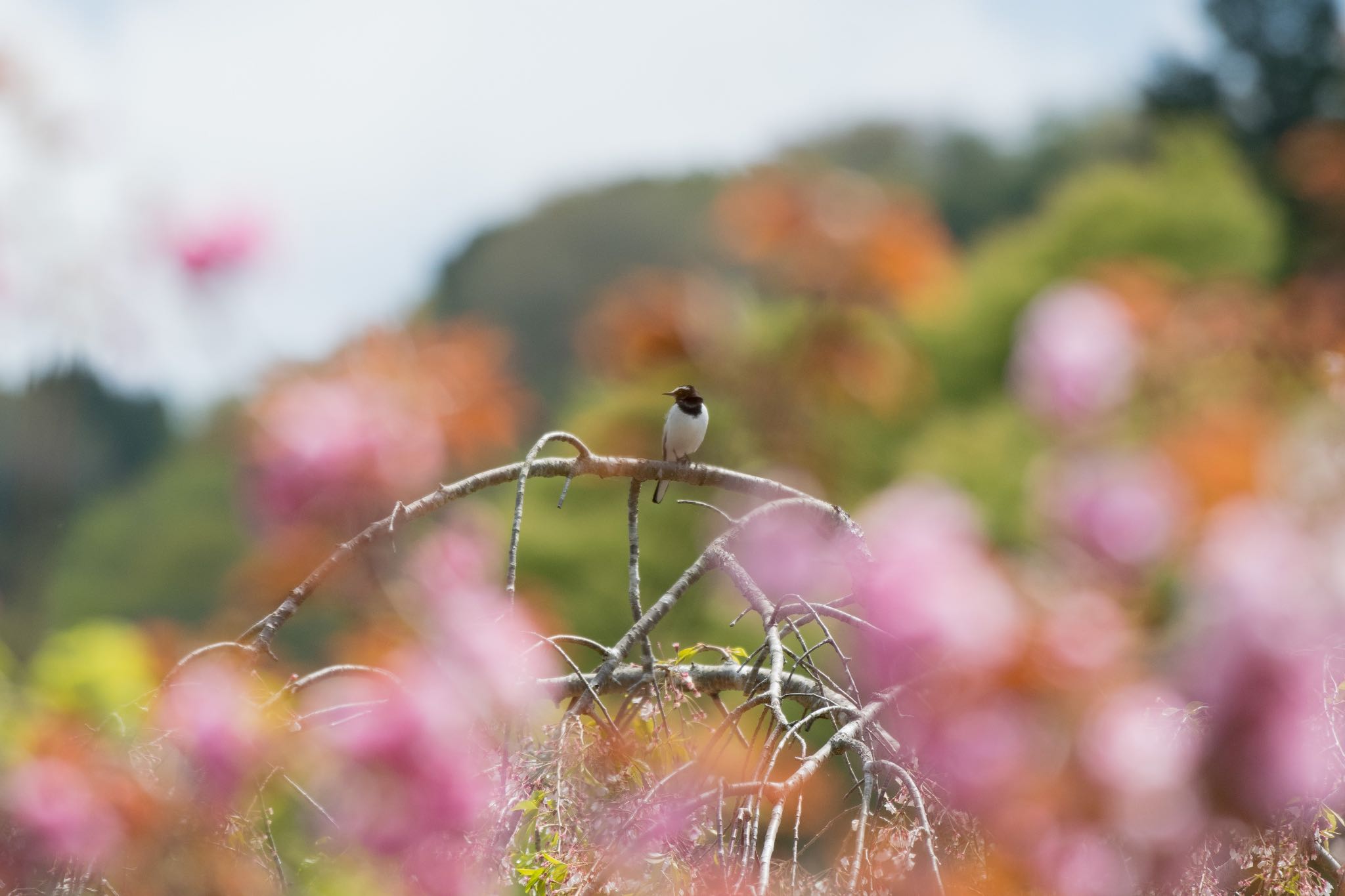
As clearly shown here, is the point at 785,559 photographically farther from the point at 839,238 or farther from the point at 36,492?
the point at 36,492

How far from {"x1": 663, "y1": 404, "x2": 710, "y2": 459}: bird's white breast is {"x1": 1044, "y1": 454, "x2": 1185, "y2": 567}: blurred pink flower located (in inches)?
119

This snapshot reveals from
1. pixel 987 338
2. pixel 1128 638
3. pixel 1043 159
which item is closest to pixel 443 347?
pixel 1128 638

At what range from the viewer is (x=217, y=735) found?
4.99 ft

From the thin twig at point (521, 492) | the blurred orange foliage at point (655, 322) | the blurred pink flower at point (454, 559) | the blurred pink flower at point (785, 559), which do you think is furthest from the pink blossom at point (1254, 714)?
the thin twig at point (521, 492)

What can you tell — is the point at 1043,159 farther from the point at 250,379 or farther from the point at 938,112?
the point at 250,379

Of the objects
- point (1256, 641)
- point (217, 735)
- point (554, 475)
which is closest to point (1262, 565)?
point (1256, 641)

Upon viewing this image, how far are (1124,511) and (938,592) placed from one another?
0.17 metres

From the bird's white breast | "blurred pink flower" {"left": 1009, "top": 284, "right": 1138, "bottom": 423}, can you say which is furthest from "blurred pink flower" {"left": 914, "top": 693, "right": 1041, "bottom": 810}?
the bird's white breast

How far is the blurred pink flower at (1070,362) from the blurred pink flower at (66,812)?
1.27 meters

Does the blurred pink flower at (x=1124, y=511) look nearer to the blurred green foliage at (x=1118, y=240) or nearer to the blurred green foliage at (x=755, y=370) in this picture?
the blurred green foliage at (x=755, y=370)

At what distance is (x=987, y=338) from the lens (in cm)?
1570

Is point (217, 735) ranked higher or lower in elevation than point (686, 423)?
higher

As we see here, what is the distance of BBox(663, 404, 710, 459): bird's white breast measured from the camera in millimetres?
4180

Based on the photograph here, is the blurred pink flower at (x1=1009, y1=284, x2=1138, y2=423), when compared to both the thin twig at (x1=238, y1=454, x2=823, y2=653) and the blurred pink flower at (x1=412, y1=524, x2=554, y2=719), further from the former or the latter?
the thin twig at (x1=238, y1=454, x2=823, y2=653)
